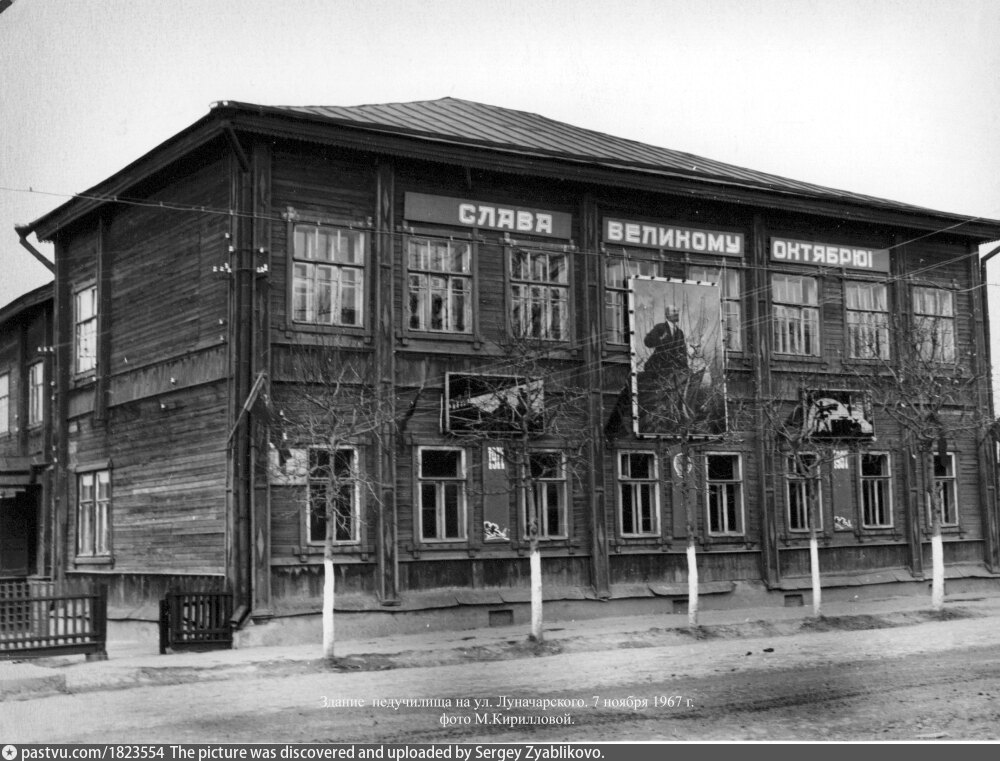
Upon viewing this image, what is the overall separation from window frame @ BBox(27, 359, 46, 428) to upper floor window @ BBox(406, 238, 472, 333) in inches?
488

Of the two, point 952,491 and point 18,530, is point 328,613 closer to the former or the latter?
point 18,530

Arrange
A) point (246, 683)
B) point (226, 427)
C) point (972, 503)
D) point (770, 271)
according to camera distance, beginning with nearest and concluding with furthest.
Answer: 1. point (246, 683)
2. point (226, 427)
3. point (770, 271)
4. point (972, 503)

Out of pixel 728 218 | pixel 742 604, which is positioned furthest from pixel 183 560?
pixel 728 218

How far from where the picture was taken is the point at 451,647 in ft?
66.0

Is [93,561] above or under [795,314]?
under

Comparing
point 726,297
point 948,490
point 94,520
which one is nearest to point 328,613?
point 94,520

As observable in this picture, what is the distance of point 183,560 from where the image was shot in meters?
22.5

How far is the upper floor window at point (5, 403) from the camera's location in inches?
1320

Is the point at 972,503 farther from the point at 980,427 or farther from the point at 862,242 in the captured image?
the point at 862,242

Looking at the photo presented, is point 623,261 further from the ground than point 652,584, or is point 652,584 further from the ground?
point 623,261

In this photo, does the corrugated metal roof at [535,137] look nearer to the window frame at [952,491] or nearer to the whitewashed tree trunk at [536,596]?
the window frame at [952,491]

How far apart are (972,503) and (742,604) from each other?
7245 millimetres

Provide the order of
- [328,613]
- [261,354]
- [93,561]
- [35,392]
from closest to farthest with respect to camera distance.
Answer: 1. [328,613]
2. [261,354]
3. [93,561]
4. [35,392]

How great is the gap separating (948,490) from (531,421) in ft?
43.0
